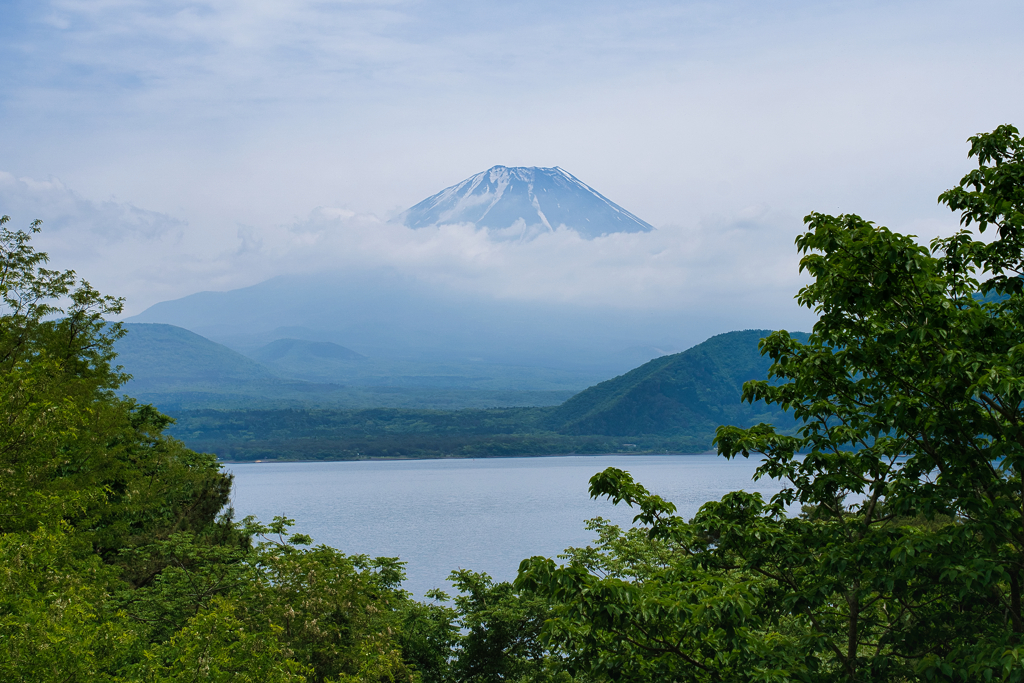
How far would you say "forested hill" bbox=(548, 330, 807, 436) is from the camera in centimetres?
15275

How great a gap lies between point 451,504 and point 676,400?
98.8 metres

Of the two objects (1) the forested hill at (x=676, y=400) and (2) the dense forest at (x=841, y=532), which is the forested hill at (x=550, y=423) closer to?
(1) the forested hill at (x=676, y=400)

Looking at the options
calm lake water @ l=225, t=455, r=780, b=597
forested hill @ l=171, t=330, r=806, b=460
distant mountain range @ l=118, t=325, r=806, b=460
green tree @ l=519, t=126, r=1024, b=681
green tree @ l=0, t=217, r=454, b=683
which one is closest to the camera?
green tree @ l=519, t=126, r=1024, b=681

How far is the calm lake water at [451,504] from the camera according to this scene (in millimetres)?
43656

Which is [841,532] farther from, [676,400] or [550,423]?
[676,400]

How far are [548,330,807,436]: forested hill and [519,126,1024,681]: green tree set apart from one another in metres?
144

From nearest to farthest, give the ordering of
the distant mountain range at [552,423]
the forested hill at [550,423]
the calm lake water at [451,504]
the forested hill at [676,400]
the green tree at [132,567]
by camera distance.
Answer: the green tree at [132,567] < the calm lake water at [451,504] < the forested hill at [550,423] < the distant mountain range at [552,423] < the forested hill at [676,400]

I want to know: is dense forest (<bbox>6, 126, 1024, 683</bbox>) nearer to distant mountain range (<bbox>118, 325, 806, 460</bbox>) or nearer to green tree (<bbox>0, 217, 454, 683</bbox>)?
green tree (<bbox>0, 217, 454, 683</bbox>)

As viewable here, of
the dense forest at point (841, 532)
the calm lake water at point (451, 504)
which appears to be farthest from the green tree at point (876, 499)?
the calm lake water at point (451, 504)

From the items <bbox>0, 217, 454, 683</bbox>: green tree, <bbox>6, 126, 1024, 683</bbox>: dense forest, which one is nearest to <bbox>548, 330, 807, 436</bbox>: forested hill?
<bbox>0, 217, 454, 683</bbox>: green tree

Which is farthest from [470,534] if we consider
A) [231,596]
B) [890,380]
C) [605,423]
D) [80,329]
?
[605,423]

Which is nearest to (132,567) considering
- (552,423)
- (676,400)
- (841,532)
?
(841,532)

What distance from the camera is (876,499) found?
6.83 meters

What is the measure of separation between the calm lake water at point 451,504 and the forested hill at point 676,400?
2734 cm
